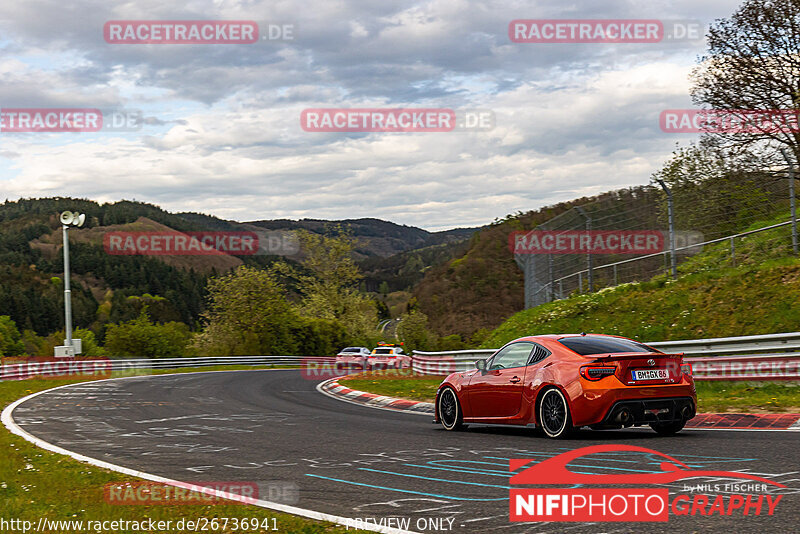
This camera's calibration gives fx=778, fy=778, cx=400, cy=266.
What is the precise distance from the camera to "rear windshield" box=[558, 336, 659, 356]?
Answer: 9688 millimetres

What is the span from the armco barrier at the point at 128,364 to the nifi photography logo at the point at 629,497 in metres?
30.7

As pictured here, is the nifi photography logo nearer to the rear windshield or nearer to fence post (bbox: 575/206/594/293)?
the rear windshield

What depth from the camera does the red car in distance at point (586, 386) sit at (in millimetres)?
Result: 9039

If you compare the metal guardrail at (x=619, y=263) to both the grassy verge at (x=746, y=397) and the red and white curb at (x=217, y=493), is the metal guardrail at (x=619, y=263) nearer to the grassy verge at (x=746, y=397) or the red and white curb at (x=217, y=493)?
the grassy verge at (x=746, y=397)

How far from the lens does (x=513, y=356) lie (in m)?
10.7

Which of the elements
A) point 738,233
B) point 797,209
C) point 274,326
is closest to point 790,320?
point 797,209

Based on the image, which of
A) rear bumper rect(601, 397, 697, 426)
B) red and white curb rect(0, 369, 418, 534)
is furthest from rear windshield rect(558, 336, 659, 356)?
red and white curb rect(0, 369, 418, 534)

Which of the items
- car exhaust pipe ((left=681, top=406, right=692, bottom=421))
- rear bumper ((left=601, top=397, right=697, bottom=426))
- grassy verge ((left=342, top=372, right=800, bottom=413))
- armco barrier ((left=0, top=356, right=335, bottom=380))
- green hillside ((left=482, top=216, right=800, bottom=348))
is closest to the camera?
rear bumper ((left=601, top=397, right=697, bottom=426))

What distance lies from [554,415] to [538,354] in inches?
36.3

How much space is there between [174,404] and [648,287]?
12.6 meters
